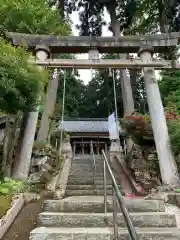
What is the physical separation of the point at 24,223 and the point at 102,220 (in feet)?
4.37

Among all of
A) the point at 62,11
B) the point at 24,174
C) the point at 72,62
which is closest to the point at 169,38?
the point at 72,62

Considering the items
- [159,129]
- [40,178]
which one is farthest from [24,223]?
[159,129]

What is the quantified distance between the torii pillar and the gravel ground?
10.4 feet

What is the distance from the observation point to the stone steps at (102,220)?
4.05 meters

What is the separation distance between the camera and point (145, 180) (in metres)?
7.37

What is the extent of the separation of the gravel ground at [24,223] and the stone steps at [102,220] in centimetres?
32

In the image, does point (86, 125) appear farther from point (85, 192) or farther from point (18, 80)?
point (18, 80)

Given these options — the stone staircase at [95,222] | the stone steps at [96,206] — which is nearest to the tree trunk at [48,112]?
the stone steps at [96,206]

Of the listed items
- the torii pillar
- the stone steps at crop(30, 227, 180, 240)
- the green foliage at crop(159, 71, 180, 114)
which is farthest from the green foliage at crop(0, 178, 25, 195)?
the green foliage at crop(159, 71, 180, 114)

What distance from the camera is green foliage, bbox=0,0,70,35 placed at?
38.0 ft

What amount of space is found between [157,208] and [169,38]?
6.11 m

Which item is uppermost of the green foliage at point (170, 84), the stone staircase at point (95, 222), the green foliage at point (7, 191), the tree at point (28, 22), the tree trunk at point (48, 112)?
the tree at point (28, 22)

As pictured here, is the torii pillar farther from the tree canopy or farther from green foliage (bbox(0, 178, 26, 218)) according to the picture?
green foliage (bbox(0, 178, 26, 218))

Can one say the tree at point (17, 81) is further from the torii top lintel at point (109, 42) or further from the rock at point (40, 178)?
the torii top lintel at point (109, 42)
